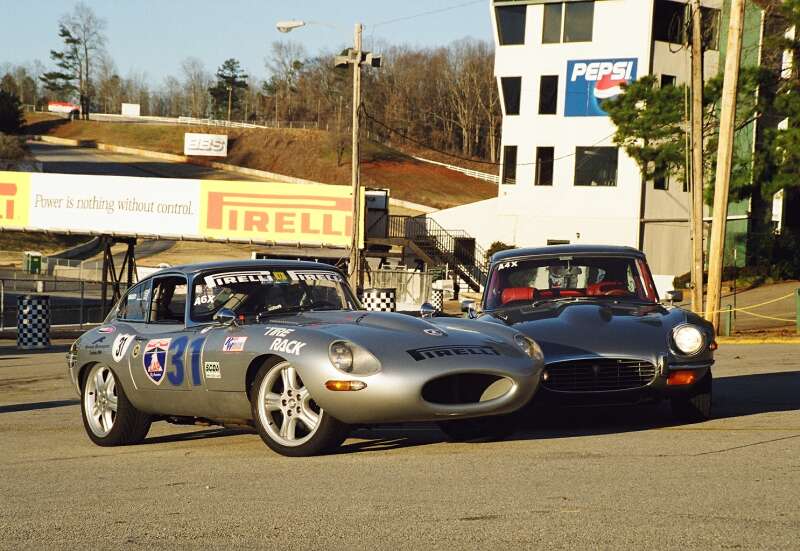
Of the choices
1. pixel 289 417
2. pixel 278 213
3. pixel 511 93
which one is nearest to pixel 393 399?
pixel 289 417

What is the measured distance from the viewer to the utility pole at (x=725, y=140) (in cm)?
2370

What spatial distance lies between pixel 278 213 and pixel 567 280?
33719mm

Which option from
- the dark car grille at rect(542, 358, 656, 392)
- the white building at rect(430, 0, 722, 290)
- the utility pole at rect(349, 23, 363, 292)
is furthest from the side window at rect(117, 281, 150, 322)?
the white building at rect(430, 0, 722, 290)

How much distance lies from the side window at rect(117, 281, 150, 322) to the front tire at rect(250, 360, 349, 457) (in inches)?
82.3

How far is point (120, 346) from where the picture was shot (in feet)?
29.8

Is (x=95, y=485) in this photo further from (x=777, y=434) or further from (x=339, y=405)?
(x=777, y=434)

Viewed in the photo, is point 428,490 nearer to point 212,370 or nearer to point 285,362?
point 285,362

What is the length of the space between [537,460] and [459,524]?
76.6 inches

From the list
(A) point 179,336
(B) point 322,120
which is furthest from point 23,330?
(B) point 322,120

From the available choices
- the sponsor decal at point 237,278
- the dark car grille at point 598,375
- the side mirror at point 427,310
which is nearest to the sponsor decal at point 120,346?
the sponsor decal at point 237,278

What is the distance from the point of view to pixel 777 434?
325 inches

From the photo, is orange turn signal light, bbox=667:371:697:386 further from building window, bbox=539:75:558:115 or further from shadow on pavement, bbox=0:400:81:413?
building window, bbox=539:75:558:115

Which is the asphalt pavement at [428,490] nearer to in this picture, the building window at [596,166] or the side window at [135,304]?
the side window at [135,304]

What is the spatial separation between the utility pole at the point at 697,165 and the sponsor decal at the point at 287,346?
67.0ft
